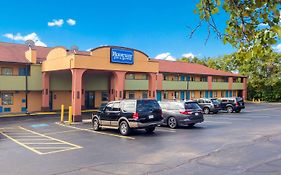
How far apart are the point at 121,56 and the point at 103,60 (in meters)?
1.79

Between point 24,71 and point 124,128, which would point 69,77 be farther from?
point 124,128

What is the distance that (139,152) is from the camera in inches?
445

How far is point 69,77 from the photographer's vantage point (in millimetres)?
32344

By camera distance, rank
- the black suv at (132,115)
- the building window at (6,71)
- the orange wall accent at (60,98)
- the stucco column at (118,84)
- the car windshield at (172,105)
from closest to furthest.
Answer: the black suv at (132,115) < the car windshield at (172,105) < the stucco column at (118,84) < the building window at (6,71) < the orange wall accent at (60,98)

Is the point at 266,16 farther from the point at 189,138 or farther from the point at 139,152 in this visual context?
the point at 189,138

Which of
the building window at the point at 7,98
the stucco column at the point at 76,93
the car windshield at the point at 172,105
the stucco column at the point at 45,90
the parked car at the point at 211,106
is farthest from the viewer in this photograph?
the parked car at the point at 211,106

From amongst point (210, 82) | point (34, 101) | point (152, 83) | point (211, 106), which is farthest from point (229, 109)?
point (34, 101)

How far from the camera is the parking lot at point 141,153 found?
8812 millimetres

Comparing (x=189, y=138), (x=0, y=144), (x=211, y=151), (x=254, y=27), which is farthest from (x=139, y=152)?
(x=254, y=27)

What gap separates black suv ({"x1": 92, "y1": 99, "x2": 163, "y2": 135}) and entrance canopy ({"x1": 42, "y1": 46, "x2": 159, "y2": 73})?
23.7ft

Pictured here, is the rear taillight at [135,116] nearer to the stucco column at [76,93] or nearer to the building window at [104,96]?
the stucco column at [76,93]

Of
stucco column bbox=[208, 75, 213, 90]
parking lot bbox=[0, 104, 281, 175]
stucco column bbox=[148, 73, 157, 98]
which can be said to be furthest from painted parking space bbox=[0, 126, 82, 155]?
stucco column bbox=[208, 75, 213, 90]

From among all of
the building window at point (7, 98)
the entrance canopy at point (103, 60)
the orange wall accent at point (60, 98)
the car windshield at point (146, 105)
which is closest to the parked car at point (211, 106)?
the entrance canopy at point (103, 60)

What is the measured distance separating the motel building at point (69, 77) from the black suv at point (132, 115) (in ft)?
22.7
